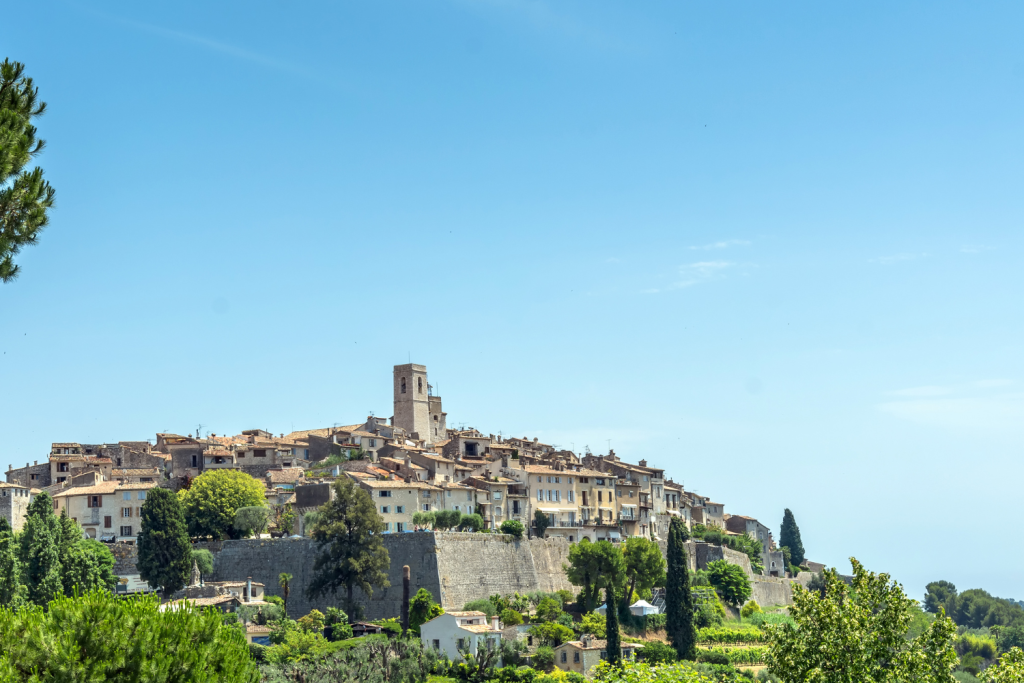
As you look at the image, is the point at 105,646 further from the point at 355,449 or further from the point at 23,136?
the point at 355,449

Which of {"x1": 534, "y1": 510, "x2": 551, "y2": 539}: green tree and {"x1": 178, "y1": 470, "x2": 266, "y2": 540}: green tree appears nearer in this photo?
{"x1": 178, "y1": 470, "x2": 266, "y2": 540}: green tree

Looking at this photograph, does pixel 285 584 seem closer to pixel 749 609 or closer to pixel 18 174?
pixel 749 609

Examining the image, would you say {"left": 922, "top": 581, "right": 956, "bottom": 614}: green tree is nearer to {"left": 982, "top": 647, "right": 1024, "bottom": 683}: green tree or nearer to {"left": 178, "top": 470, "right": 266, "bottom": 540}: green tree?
{"left": 178, "top": 470, "right": 266, "bottom": 540}: green tree

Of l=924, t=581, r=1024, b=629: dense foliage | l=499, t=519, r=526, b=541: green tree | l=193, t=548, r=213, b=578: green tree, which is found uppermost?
l=499, t=519, r=526, b=541: green tree

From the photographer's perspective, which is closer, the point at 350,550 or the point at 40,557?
the point at 40,557

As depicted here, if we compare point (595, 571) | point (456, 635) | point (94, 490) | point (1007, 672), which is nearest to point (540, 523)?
point (595, 571)

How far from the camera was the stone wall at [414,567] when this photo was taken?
72.2 meters

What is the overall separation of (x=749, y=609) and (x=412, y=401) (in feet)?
130

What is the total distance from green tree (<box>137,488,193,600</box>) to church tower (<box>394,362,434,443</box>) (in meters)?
45.4

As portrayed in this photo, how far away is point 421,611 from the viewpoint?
2699 inches

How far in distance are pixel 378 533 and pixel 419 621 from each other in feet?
18.9

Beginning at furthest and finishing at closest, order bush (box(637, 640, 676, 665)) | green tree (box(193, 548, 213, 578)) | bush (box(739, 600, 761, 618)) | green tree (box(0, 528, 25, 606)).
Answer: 1. bush (box(739, 600, 761, 618))
2. green tree (box(193, 548, 213, 578))
3. bush (box(637, 640, 676, 665))
4. green tree (box(0, 528, 25, 606))

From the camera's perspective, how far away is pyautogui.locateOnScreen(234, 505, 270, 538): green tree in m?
78.9

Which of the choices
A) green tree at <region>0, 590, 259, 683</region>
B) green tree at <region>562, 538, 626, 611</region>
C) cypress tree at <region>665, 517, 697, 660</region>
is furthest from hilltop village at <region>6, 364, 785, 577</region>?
green tree at <region>0, 590, 259, 683</region>
